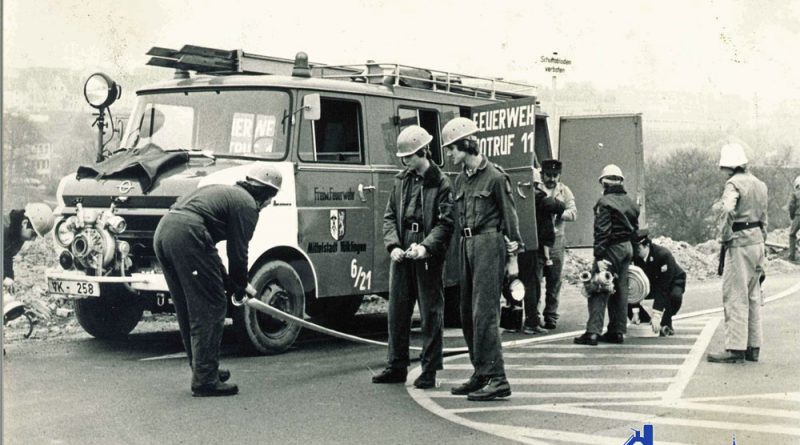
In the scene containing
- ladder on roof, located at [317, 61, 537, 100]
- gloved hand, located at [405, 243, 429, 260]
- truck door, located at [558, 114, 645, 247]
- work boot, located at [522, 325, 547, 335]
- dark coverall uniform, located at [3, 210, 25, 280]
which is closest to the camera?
dark coverall uniform, located at [3, 210, 25, 280]

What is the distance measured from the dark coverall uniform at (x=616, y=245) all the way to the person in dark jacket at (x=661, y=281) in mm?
463

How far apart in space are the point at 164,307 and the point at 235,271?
5.59 ft

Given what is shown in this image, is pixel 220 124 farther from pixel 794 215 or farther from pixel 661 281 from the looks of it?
pixel 794 215

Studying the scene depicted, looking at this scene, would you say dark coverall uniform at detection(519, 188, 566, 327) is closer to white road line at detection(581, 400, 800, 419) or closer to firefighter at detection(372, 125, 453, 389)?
firefighter at detection(372, 125, 453, 389)

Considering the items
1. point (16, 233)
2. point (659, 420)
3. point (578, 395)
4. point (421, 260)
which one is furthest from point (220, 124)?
point (659, 420)

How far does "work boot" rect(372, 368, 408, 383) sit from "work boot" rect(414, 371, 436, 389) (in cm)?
19

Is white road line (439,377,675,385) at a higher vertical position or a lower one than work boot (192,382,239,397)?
lower

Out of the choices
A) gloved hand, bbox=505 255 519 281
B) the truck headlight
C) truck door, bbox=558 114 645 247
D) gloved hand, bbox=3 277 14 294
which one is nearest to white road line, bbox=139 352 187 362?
the truck headlight

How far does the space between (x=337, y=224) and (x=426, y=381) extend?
91.3 inches

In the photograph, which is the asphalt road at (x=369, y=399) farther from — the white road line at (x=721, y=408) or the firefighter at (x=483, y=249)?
the firefighter at (x=483, y=249)

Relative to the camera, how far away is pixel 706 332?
11.4 m

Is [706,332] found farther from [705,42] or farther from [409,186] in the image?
[409,186]

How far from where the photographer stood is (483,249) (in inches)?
A: 309

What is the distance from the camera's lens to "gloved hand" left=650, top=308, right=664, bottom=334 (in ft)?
37.2
